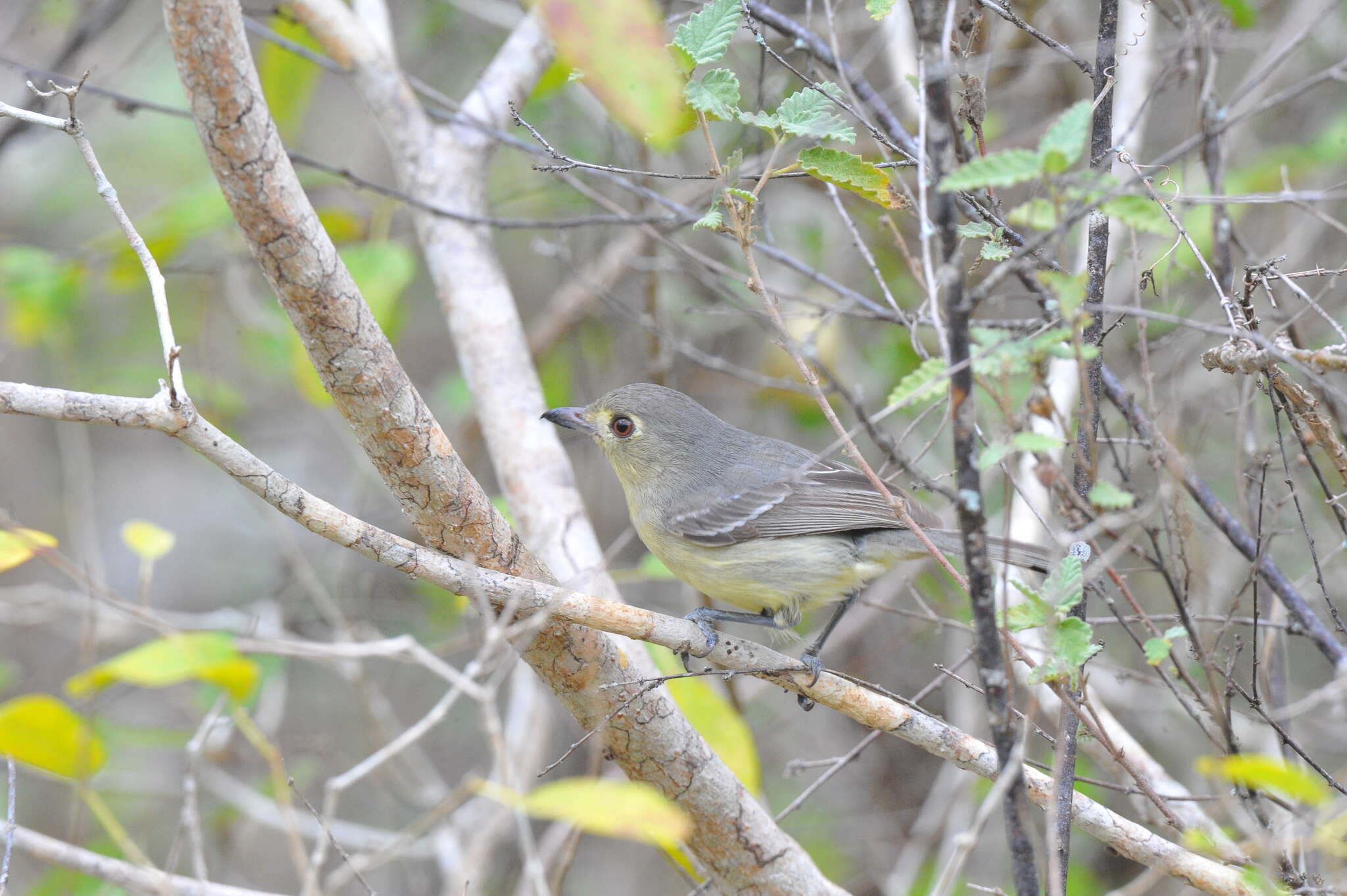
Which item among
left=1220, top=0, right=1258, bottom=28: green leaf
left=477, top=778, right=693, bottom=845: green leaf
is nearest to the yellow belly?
left=477, top=778, right=693, bottom=845: green leaf

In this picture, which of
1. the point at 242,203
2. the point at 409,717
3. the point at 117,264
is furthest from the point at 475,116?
the point at 409,717

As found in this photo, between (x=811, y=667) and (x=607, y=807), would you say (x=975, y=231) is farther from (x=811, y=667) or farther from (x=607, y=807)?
(x=607, y=807)

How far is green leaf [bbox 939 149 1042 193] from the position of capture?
1794mm

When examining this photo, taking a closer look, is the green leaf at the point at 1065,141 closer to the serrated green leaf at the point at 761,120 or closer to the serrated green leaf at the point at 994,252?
the serrated green leaf at the point at 994,252

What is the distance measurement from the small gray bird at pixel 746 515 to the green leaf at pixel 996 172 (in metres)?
1.88

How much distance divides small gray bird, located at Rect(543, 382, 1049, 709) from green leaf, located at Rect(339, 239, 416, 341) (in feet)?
2.91

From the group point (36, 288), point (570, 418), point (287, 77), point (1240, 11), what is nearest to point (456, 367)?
point (287, 77)

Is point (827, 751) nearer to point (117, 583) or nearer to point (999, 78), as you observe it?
point (999, 78)

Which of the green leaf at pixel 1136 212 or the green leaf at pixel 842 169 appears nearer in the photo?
the green leaf at pixel 1136 212

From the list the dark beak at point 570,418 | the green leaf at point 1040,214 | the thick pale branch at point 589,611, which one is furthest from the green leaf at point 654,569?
the green leaf at point 1040,214

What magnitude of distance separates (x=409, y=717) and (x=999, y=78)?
18.3 ft

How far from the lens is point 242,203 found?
2211 millimetres

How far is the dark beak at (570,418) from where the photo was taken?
4258 millimetres

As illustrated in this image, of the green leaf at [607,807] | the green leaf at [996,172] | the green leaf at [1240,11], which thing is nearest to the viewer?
the green leaf at [607,807]
